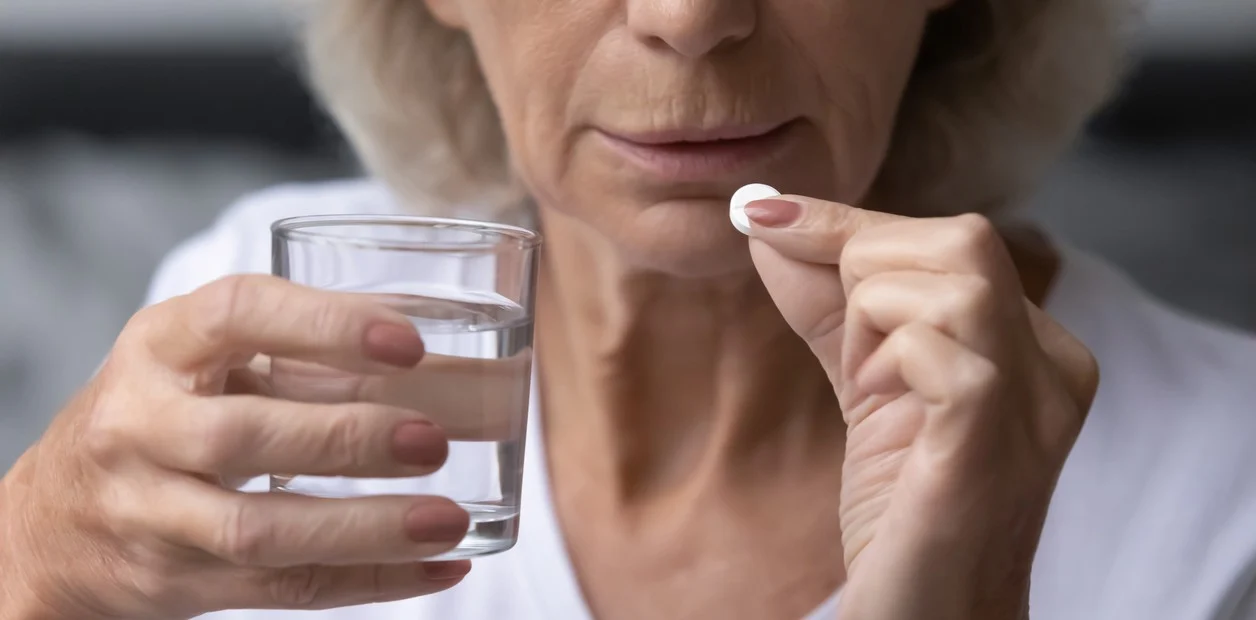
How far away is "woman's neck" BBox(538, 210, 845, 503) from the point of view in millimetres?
1302

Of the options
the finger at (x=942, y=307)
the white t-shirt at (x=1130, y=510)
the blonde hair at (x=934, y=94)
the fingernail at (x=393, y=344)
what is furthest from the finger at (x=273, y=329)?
the blonde hair at (x=934, y=94)

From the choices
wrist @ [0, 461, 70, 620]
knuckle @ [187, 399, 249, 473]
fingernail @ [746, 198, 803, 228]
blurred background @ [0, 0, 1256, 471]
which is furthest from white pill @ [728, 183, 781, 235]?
blurred background @ [0, 0, 1256, 471]

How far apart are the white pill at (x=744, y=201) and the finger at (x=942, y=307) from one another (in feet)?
0.36

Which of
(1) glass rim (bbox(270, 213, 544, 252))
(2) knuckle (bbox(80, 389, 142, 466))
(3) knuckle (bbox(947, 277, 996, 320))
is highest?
(1) glass rim (bbox(270, 213, 544, 252))

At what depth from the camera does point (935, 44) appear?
4.73ft

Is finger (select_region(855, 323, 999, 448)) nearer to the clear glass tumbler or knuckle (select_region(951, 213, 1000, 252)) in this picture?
knuckle (select_region(951, 213, 1000, 252))

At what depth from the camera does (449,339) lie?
2.36ft

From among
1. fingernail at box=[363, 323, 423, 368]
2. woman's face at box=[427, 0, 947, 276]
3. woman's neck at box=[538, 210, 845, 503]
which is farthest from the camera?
woman's neck at box=[538, 210, 845, 503]

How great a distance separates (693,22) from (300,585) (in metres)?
0.51

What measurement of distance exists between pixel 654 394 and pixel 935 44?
20.9 inches

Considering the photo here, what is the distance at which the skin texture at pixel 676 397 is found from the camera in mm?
712

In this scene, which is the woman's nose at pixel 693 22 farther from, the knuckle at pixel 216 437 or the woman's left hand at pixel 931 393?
the knuckle at pixel 216 437

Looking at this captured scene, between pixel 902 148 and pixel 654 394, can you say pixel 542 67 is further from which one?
pixel 902 148

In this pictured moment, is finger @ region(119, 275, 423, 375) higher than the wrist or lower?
higher
